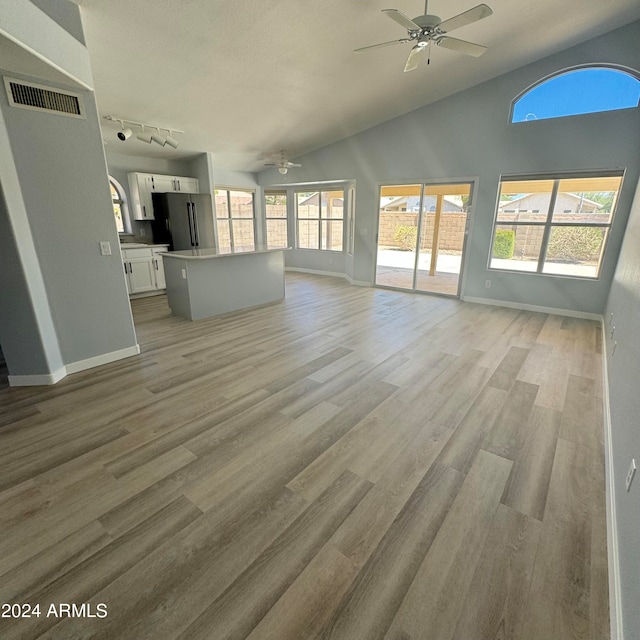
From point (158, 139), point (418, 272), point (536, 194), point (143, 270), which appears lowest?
point (418, 272)

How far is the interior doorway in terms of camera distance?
20.2ft

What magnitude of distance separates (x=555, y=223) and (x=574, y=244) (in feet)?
1.37

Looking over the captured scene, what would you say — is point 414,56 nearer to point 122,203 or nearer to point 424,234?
point 424,234

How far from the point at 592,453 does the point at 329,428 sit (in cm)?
172

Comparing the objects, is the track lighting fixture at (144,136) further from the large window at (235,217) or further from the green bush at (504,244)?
the green bush at (504,244)

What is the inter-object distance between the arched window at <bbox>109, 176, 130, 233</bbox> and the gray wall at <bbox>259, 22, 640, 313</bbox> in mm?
4570

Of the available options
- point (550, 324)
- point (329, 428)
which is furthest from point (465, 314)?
point (329, 428)

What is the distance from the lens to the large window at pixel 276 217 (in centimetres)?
884

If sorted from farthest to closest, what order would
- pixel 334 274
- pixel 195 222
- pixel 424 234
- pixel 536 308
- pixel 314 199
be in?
pixel 334 274, pixel 314 199, pixel 424 234, pixel 195 222, pixel 536 308

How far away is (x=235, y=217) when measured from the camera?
8.46 m

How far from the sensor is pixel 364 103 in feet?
17.6

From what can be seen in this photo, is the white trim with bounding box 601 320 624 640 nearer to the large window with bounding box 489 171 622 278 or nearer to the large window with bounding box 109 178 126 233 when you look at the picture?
the large window with bounding box 489 171 622 278

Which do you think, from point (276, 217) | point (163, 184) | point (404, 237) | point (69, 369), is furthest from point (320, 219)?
point (69, 369)

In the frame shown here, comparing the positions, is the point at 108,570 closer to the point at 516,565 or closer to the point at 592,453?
the point at 516,565
